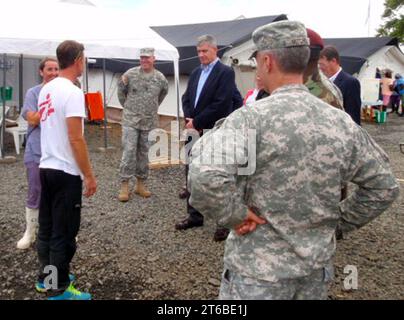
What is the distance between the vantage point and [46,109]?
2.95m

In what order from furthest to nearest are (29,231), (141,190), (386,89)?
(386,89) < (141,190) < (29,231)

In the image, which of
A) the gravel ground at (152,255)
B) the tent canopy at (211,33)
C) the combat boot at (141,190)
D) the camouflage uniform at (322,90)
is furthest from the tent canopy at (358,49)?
the camouflage uniform at (322,90)

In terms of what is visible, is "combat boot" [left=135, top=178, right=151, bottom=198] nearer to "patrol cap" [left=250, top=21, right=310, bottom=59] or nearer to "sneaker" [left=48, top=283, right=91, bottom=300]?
"sneaker" [left=48, top=283, right=91, bottom=300]

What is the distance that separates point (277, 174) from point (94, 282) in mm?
2459

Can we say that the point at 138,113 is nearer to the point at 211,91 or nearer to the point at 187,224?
the point at 211,91

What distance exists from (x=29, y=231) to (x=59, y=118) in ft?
6.25

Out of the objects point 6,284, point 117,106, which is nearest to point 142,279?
point 6,284

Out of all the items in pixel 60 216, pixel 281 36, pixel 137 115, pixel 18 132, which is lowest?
pixel 60 216

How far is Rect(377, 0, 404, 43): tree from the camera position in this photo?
28703 mm

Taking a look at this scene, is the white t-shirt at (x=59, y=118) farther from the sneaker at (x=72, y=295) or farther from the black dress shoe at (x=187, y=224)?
the black dress shoe at (x=187, y=224)

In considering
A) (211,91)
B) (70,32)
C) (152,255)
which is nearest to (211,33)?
(70,32)

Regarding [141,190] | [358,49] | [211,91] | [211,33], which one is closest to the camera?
[211,91]

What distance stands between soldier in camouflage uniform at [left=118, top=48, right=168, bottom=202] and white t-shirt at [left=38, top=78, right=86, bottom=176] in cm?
280

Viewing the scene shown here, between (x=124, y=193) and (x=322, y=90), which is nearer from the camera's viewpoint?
(x=322, y=90)
